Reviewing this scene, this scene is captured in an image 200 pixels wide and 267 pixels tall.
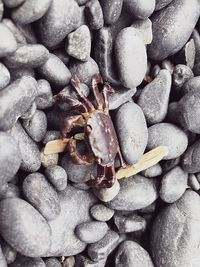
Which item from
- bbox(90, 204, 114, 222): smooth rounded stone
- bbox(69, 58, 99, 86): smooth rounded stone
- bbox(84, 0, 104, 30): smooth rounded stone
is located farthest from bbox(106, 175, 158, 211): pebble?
bbox(84, 0, 104, 30): smooth rounded stone

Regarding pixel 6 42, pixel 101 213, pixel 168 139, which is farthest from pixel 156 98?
pixel 6 42

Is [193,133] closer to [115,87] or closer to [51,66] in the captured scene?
[115,87]

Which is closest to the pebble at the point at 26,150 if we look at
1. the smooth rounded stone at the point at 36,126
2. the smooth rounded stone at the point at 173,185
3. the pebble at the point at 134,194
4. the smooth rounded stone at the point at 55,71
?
the smooth rounded stone at the point at 36,126

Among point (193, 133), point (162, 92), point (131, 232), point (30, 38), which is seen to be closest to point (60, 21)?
point (30, 38)

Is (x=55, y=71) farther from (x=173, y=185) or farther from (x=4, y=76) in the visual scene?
(x=173, y=185)

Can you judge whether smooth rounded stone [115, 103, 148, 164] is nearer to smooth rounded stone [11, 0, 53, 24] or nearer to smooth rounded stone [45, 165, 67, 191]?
smooth rounded stone [45, 165, 67, 191]
